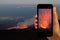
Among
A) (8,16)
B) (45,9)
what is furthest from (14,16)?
(45,9)

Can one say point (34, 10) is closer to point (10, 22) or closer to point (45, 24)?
point (10, 22)

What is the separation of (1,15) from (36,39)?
1.29 feet

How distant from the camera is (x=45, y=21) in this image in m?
0.65

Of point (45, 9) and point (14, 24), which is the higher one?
point (45, 9)

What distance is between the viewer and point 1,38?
Answer: 0.73 m

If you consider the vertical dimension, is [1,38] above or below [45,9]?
below

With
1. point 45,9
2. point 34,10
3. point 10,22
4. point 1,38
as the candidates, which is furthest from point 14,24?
point 45,9

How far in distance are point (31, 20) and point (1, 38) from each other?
0.29m

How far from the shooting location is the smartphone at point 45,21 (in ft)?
2.10

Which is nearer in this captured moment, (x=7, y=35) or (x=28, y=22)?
(x=7, y=35)

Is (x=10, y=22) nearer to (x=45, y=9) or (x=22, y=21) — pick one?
(x=22, y=21)

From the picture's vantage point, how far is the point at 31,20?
0.97 metres

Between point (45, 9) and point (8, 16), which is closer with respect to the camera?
point (45, 9)

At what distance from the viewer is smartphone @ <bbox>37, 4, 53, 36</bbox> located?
2.10 ft
